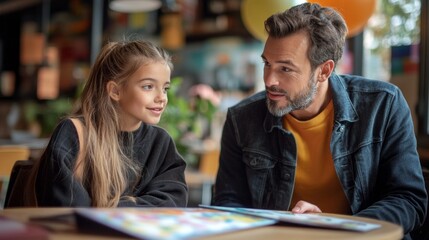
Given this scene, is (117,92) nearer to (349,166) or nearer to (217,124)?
(349,166)

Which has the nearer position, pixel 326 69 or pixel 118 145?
pixel 118 145

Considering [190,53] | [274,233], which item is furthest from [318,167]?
[190,53]

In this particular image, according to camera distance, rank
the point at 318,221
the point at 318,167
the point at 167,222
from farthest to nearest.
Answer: the point at 318,167 → the point at 318,221 → the point at 167,222

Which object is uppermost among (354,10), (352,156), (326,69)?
(354,10)

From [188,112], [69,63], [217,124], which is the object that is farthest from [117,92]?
[69,63]

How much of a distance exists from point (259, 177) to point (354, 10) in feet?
3.17

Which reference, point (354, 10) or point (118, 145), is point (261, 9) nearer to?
point (354, 10)

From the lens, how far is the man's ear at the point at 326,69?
1.78 meters

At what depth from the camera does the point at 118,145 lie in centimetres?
165

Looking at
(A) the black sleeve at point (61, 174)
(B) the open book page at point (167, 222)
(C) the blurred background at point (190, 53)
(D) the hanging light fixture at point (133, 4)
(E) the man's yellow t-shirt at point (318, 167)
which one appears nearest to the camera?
(B) the open book page at point (167, 222)

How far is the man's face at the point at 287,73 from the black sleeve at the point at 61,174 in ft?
1.95

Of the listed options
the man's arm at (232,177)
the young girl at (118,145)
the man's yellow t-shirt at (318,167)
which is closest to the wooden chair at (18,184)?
the young girl at (118,145)

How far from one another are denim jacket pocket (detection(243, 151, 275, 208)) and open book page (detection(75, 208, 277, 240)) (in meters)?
0.59

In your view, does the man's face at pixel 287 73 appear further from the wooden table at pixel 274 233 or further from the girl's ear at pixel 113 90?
the wooden table at pixel 274 233
